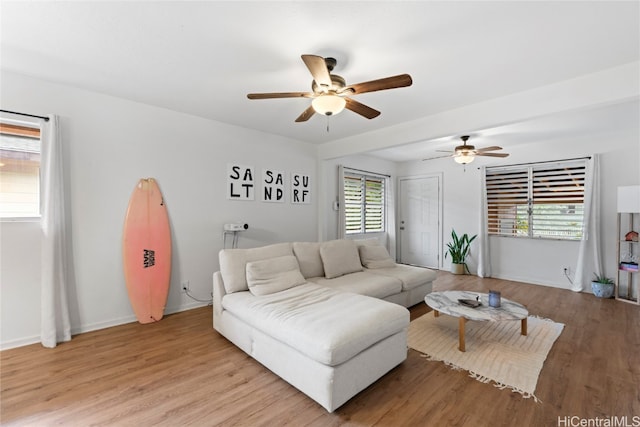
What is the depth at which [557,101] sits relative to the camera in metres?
2.64

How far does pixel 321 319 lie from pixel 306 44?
6.63ft

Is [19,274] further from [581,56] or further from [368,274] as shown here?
[581,56]

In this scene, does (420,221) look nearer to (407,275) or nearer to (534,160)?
(534,160)

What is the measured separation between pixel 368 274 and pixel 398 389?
1.68 metres

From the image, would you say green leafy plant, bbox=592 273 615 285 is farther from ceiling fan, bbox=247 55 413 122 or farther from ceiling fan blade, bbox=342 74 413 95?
ceiling fan blade, bbox=342 74 413 95

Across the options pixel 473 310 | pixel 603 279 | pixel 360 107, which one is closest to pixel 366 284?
pixel 473 310

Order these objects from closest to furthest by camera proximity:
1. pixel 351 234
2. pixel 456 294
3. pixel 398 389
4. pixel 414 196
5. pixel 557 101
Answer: pixel 398 389 → pixel 557 101 → pixel 456 294 → pixel 351 234 → pixel 414 196

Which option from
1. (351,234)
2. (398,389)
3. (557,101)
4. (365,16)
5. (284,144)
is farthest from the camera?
(351,234)

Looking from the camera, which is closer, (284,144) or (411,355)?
(411,355)

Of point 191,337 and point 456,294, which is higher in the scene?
point 456,294

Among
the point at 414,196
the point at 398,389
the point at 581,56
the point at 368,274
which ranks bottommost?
the point at 398,389

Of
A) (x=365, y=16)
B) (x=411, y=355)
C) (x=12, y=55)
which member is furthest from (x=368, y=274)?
(x=12, y=55)

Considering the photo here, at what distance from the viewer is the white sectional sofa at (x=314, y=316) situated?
1789 mm

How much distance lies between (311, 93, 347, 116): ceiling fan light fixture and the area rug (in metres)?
2.25
